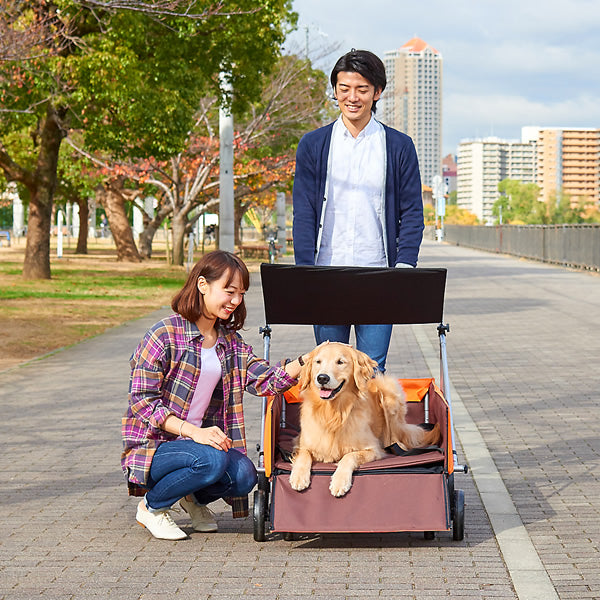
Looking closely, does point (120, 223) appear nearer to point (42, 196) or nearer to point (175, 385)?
point (42, 196)

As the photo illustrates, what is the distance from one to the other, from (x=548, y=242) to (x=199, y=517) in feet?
134

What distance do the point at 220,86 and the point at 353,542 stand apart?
855 inches

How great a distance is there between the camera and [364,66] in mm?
5633

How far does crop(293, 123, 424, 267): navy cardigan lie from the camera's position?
19.0 ft

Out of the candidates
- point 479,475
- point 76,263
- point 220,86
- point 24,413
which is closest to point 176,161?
point 76,263

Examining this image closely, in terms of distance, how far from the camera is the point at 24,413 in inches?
373

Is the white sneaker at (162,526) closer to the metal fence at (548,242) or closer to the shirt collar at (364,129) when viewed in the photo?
the shirt collar at (364,129)

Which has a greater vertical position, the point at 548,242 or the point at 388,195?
the point at 388,195

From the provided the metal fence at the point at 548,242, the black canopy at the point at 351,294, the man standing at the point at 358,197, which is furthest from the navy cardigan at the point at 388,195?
the metal fence at the point at 548,242

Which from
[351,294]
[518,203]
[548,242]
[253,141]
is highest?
[518,203]

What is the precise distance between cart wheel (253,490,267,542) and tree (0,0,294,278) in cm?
1516

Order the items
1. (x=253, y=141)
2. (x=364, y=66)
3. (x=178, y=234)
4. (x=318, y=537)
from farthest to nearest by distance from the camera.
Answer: (x=178, y=234) < (x=253, y=141) < (x=364, y=66) < (x=318, y=537)

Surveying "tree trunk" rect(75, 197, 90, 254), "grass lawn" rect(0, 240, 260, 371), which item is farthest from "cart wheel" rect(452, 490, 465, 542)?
"tree trunk" rect(75, 197, 90, 254)

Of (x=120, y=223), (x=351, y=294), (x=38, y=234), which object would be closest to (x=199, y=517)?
(x=351, y=294)
